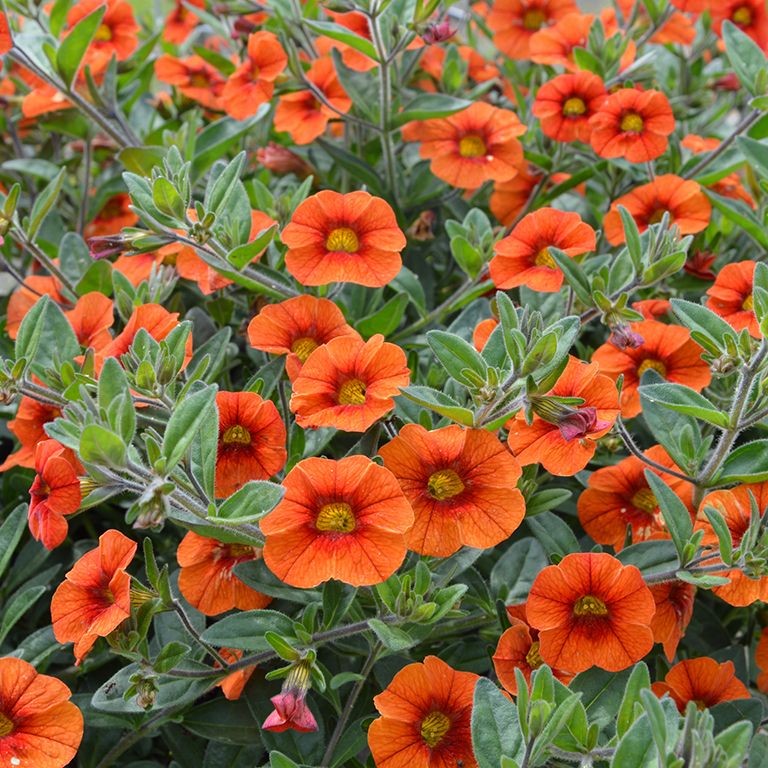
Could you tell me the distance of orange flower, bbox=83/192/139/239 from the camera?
2012mm

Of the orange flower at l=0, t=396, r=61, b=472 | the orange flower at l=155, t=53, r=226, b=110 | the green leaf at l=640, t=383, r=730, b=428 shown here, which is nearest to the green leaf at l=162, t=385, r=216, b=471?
the orange flower at l=0, t=396, r=61, b=472

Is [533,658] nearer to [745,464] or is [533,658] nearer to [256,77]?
[745,464]

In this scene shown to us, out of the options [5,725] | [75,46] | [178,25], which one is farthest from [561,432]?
[178,25]

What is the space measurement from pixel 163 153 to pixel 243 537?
82 cm

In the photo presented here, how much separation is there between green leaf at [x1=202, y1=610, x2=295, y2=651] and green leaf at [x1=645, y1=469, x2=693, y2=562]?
46 cm

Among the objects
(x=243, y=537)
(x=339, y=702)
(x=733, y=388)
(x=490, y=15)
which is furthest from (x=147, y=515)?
(x=490, y=15)

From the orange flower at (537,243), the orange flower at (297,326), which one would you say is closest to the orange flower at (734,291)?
the orange flower at (537,243)

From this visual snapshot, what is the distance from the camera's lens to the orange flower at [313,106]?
1754mm

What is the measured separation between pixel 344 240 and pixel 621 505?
524 mm

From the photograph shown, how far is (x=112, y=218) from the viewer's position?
2.09 m

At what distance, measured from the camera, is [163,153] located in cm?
166

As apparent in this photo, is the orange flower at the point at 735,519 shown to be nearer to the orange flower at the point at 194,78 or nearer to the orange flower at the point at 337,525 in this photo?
the orange flower at the point at 337,525

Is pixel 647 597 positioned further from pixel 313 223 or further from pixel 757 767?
pixel 313 223

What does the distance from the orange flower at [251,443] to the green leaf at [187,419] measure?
0.15 metres
